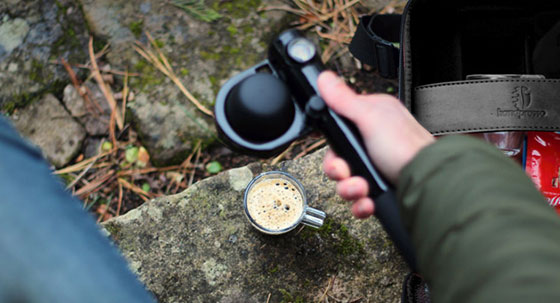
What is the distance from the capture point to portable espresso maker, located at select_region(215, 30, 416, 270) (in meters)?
1.01

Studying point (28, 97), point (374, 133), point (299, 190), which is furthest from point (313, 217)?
point (28, 97)

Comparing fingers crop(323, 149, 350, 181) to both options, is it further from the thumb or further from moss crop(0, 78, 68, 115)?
moss crop(0, 78, 68, 115)

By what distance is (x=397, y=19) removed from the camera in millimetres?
1473

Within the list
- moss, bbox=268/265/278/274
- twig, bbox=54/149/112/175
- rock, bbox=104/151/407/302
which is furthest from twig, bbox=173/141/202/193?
moss, bbox=268/265/278/274

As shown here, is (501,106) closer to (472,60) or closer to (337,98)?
(472,60)

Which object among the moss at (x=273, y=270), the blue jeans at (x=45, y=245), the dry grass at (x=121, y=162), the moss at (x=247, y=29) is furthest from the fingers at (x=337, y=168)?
the moss at (x=247, y=29)

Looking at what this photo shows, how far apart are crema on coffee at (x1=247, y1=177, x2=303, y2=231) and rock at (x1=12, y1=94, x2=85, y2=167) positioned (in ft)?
3.22

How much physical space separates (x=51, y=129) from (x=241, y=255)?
3.62ft

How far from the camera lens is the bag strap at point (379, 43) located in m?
1.40

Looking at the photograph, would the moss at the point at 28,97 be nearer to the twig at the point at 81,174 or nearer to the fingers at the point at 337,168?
the twig at the point at 81,174

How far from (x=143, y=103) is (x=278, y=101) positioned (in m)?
1.06

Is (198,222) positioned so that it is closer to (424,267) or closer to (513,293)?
(424,267)

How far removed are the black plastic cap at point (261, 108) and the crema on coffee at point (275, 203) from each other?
34 centimetres

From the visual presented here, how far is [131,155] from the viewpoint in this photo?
6.21ft
